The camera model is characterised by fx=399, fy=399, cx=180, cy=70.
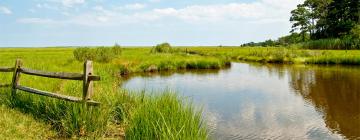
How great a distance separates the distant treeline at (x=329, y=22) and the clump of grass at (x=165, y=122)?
2024 inches

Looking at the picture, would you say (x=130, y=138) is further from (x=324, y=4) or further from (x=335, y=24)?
(x=324, y=4)

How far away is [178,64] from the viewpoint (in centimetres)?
4094

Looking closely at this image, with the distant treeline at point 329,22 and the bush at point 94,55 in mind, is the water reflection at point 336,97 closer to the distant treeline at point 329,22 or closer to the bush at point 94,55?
the bush at point 94,55

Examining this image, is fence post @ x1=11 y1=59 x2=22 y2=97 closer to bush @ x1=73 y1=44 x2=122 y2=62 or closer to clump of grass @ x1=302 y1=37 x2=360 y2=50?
bush @ x1=73 y1=44 x2=122 y2=62

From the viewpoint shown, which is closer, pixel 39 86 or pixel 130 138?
pixel 130 138

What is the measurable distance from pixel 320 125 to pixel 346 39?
47804mm

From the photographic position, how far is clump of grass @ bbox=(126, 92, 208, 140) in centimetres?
827

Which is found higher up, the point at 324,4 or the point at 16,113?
the point at 324,4

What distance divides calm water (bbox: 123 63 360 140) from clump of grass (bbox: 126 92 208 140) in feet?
10.4

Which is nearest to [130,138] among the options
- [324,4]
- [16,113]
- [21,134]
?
[21,134]

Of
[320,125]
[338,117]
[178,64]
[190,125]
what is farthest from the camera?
[178,64]

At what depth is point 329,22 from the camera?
2697 inches

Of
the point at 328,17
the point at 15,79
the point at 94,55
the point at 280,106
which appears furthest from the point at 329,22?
the point at 15,79

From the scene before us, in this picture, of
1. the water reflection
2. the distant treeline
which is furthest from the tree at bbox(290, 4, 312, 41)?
the water reflection
